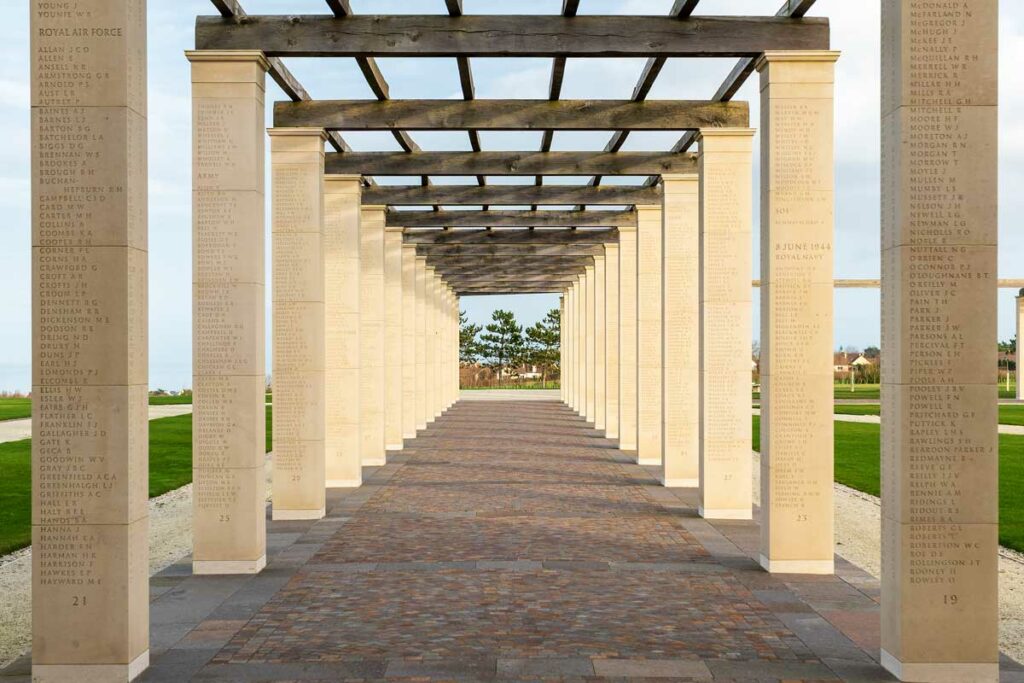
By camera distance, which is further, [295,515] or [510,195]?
[510,195]

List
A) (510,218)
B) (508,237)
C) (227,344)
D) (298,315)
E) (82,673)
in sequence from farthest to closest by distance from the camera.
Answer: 1. (508,237)
2. (510,218)
3. (298,315)
4. (227,344)
5. (82,673)

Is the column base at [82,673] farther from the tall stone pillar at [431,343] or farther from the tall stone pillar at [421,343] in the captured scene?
the tall stone pillar at [431,343]

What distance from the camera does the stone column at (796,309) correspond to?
12219mm

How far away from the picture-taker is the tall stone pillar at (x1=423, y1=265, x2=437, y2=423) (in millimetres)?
38656

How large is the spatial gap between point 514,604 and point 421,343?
25.5 meters

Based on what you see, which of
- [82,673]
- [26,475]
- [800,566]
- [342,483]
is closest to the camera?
[82,673]

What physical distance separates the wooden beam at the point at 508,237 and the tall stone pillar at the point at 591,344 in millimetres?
4842

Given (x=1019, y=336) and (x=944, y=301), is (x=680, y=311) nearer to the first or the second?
(x=944, y=301)

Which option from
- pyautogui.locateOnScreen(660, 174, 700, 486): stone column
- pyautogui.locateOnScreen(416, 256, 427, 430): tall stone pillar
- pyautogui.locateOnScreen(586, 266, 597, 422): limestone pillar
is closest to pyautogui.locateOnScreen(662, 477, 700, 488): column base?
pyautogui.locateOnScreen(660, 174, 700, 486): stone column

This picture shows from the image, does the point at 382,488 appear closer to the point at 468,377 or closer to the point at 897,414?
the point at 897,414

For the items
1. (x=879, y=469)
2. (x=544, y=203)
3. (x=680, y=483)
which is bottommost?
(x=680, y=483)

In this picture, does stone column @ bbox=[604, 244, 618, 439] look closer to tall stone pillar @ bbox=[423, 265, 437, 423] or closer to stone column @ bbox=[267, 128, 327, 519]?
tall stone pillar @ bbox=[423, 265, 437, 423]

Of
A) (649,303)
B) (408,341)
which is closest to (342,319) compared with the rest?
(649,303)

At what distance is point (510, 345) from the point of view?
9662cm
